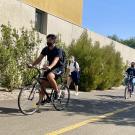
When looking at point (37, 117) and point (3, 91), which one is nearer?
point (37, 117)

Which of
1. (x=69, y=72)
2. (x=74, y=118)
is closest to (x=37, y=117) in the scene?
(x=74, y=118)

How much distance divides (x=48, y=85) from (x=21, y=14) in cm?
1005

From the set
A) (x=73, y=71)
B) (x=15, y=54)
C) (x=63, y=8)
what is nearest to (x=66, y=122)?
(x=15, y=54)

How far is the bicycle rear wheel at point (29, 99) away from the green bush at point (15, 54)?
5882mm

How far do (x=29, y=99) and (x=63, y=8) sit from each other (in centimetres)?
2111

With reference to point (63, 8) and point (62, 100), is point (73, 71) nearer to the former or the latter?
point (62, 100)

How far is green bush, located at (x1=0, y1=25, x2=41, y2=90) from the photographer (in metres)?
17.6

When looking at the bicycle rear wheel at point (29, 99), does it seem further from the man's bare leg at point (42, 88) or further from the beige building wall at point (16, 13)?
the beige building wall at point (16, 13)

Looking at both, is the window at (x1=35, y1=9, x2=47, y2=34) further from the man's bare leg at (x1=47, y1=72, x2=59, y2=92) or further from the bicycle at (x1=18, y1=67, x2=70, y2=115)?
the man's bare leg at (x1=47, y1=72, x2=59, y2=92)

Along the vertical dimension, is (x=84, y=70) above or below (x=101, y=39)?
below

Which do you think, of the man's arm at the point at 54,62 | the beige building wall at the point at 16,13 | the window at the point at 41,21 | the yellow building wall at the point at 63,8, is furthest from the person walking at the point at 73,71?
the man's arm at the point at 54,62

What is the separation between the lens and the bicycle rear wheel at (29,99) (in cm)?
1116

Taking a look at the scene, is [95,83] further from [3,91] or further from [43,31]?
[3,91]

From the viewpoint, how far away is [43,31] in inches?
978
